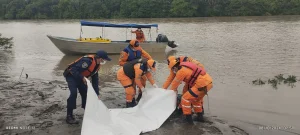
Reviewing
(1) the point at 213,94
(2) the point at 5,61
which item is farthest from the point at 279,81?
(2) the point at 5,61

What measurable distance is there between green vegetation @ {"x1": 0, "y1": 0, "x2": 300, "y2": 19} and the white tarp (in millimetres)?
54503

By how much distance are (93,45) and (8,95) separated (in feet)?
30.0

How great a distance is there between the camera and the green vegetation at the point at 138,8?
190ft

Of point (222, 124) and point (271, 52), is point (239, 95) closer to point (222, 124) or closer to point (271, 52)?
point (222, 124)

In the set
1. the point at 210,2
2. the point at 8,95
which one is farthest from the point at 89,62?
the point at 210,2

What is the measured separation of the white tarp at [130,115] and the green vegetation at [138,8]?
54.5 metres

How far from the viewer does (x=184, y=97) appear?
20.9 feet

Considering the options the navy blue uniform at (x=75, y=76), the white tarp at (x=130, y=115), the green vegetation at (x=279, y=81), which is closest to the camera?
the white tarp at (x=130, y=115)

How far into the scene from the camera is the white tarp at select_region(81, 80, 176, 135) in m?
5.78

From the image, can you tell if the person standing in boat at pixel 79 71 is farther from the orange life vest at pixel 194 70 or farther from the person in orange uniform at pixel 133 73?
the orange life vest at pixel 194 70

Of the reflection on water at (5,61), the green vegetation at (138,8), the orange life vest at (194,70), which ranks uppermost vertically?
the green vegetation at (138,8)

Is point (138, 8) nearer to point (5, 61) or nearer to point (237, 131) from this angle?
point (5, 61)

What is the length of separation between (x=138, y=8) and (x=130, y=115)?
2389 inches

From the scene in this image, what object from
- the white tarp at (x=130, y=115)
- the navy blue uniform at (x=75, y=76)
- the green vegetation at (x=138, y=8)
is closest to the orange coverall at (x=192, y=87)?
the white tarp at (x=130, y=115)
